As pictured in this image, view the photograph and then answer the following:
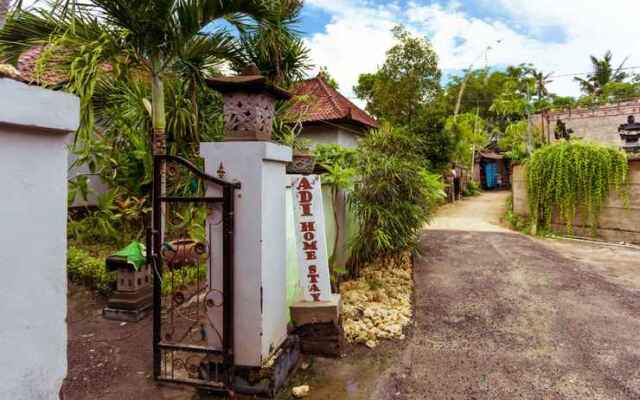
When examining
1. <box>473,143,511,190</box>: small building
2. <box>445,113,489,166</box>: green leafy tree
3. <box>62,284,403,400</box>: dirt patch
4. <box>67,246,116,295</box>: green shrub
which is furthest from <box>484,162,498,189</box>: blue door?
<box>67,246,116,295</box>: green shrub

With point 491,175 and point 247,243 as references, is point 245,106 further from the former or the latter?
point 491,175

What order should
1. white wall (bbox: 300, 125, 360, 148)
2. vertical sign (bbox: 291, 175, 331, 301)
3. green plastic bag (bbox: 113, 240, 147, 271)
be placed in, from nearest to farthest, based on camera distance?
vertical sign (bbox: 291, 175, 331, 301) < green plastic bag (bbox: 113, 240, 147, 271) < white wall (bbox: 300, 125, 360, 148)

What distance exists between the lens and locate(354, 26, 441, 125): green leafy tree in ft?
41.5

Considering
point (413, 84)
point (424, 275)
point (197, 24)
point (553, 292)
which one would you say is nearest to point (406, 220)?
point (424, 275)

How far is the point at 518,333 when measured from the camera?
12.0ft

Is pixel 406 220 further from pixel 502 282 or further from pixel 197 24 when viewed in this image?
pixel 197 24

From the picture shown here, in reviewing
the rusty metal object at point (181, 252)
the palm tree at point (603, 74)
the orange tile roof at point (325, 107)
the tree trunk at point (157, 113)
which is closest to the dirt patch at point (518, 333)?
the rusty metal object at point (181, 252)

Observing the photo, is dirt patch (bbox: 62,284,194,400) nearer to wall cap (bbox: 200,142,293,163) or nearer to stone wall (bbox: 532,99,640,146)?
wall cap (bbox: 200,142,293,163)

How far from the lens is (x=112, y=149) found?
643 cm

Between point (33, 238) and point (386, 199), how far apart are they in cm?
442

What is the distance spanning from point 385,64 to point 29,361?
1309 cm

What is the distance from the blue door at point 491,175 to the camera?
22.0m

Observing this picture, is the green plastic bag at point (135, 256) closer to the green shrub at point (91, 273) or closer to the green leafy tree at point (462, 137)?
the green shrub at point (91, 273)

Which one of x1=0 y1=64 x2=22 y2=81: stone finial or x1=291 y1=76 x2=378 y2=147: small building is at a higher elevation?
x1=291 y1=76 x2=378 y2=147: small building
